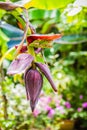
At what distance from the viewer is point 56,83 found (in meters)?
1.71

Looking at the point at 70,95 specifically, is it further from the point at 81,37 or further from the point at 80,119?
the point at 81,37

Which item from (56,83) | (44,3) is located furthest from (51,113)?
(44,3)

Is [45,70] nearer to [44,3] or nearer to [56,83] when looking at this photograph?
[44,3]

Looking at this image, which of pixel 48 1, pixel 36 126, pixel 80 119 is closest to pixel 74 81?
pixel 80 119

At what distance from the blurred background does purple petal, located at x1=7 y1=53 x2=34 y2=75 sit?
427mm

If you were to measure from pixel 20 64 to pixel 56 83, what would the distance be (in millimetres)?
1355

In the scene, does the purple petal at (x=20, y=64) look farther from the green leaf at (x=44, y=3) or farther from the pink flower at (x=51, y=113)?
the pink flower at (x=51, y=113)

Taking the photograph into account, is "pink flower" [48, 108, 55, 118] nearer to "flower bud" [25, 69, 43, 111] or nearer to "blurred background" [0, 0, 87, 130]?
"blurred background" [0, 0, 87, 130]

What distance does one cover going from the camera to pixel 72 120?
1.75 metres

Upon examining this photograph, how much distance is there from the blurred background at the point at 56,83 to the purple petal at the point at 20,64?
427 millimetres

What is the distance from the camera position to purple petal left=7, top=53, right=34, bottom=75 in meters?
0.35

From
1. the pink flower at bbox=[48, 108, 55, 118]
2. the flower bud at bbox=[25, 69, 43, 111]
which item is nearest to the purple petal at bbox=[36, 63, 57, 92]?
the flower bud at bbox=[25, 69, 43, 111]

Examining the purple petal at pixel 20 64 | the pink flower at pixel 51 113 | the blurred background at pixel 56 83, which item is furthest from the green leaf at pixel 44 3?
the pink flower at pixel 51 113

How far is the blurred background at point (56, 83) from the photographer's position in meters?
0.99
